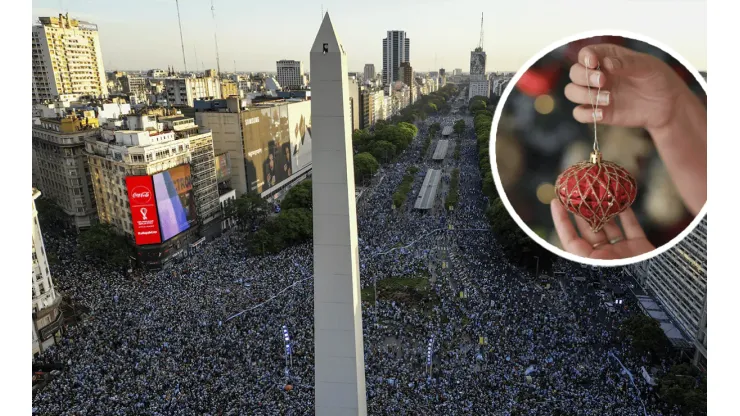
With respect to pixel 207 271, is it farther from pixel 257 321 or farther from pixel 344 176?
pixel 344 176

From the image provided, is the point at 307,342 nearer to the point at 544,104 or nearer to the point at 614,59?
the point at 544,104

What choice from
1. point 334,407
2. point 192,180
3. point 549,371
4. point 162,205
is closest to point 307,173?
point 192,180

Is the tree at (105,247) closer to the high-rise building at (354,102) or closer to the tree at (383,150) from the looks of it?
the tree at (383,150)

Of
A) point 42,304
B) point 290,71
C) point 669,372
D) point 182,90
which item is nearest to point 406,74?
point 290,71

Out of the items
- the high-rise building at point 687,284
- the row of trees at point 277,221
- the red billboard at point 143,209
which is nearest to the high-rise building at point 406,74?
the row of trees at point 277,221

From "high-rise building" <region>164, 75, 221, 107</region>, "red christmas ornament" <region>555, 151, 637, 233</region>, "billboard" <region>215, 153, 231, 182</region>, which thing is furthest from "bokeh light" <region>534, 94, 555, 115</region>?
"high-rise building" <region>164, 75, 221, 107</region>
